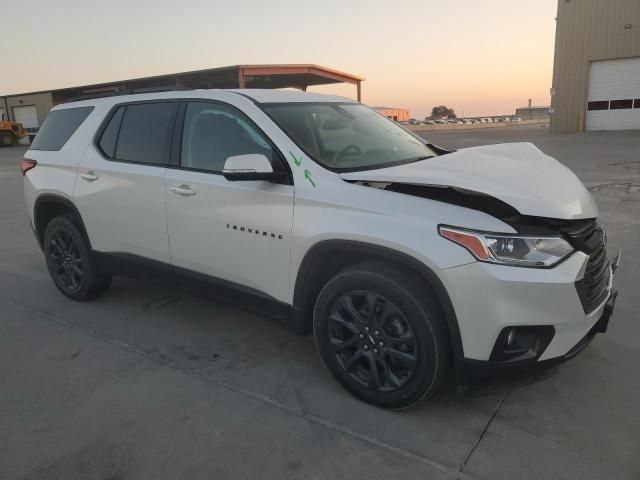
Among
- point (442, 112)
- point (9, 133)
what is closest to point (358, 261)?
point (9, 133)

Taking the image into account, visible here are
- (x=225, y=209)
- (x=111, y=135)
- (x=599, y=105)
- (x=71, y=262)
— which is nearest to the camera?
(x=225, y=209)

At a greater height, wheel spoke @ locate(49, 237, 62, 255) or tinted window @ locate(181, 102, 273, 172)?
tinted window @ locate(181, 102, 273, 172)

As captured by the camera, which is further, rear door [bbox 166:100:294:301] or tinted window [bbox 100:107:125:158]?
tinted window [bbox 100:107:125:158]

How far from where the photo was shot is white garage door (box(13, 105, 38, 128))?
4500 centimetres

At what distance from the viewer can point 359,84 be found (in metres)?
38.9

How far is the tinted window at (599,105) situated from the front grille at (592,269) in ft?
85.3

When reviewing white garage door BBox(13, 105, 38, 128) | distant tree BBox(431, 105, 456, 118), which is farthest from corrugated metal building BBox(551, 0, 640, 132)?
distant tree BBox(431, 105, 456, 118)

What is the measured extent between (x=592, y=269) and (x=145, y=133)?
3129mm

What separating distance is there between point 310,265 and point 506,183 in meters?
1.13

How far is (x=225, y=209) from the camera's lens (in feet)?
10.7

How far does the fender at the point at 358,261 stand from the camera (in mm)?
2453

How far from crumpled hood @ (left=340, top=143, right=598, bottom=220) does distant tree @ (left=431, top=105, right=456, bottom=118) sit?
100307 mm

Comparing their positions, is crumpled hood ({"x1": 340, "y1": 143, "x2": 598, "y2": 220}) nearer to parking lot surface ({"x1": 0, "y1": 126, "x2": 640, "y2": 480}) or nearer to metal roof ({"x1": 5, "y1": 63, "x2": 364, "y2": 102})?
parking lot surface ({"x1": 0, "y1": 126, "x2": 640, "y2": 480})

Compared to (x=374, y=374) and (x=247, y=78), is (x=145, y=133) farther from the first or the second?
(x=247, y=78)
